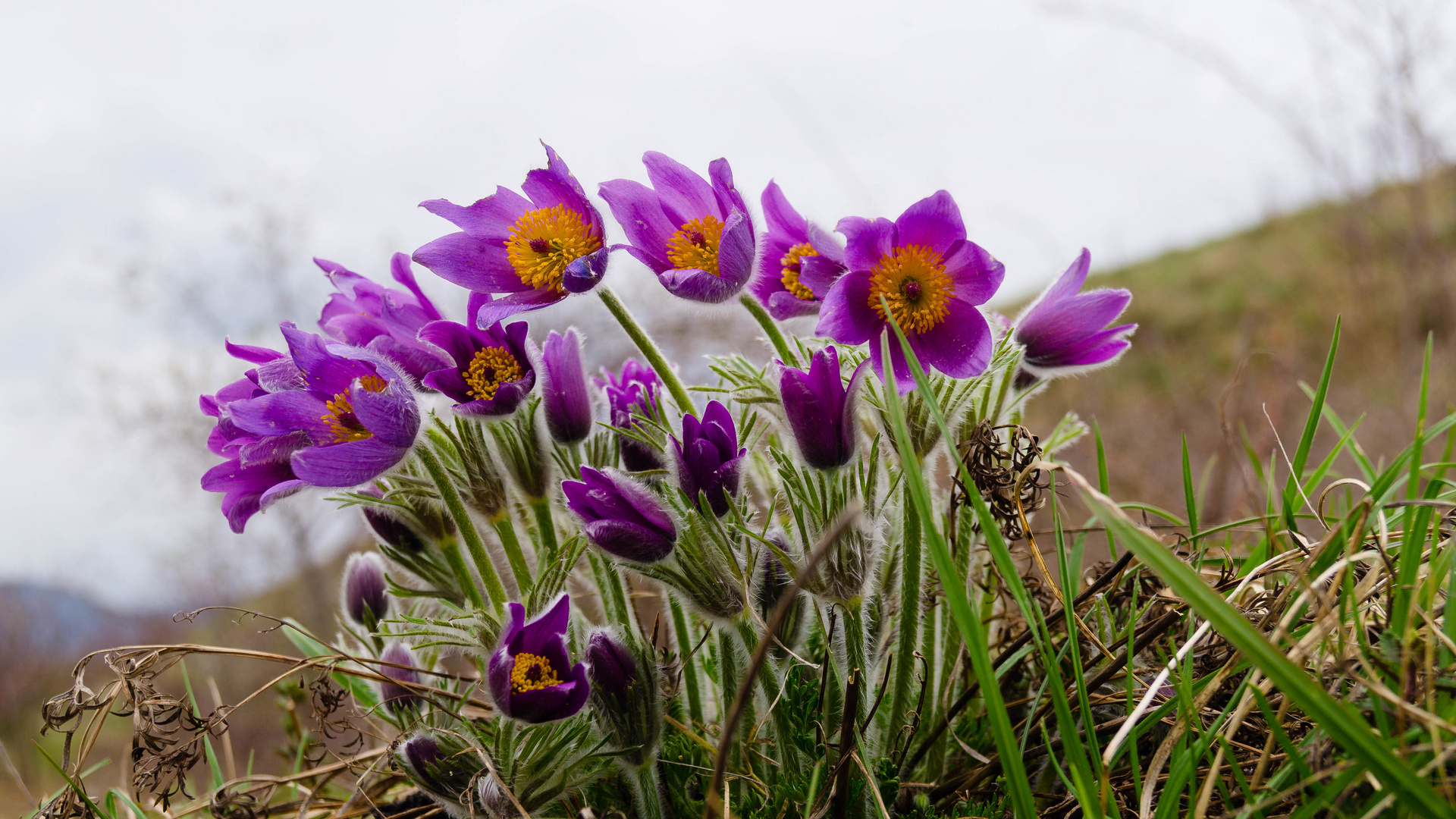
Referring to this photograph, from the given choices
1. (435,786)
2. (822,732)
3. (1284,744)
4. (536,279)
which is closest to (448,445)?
(536,279)

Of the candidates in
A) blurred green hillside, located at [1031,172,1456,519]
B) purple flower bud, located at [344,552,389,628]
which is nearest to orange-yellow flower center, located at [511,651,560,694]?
purple flower bud, located at [344,552,389,628]

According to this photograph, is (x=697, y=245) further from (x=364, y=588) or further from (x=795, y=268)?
(x=364, y=588)

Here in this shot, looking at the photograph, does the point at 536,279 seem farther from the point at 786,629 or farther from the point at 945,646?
the point at 945,646

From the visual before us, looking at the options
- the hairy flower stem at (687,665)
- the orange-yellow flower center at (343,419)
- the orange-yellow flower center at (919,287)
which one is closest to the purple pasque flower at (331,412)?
the orange-yellow flower center at (343,419)

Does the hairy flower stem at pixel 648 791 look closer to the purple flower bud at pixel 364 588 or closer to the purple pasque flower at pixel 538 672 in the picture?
the purple pasque flower at pixel 538 672

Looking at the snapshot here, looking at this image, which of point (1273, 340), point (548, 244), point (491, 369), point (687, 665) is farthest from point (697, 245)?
point (1273, 340)
